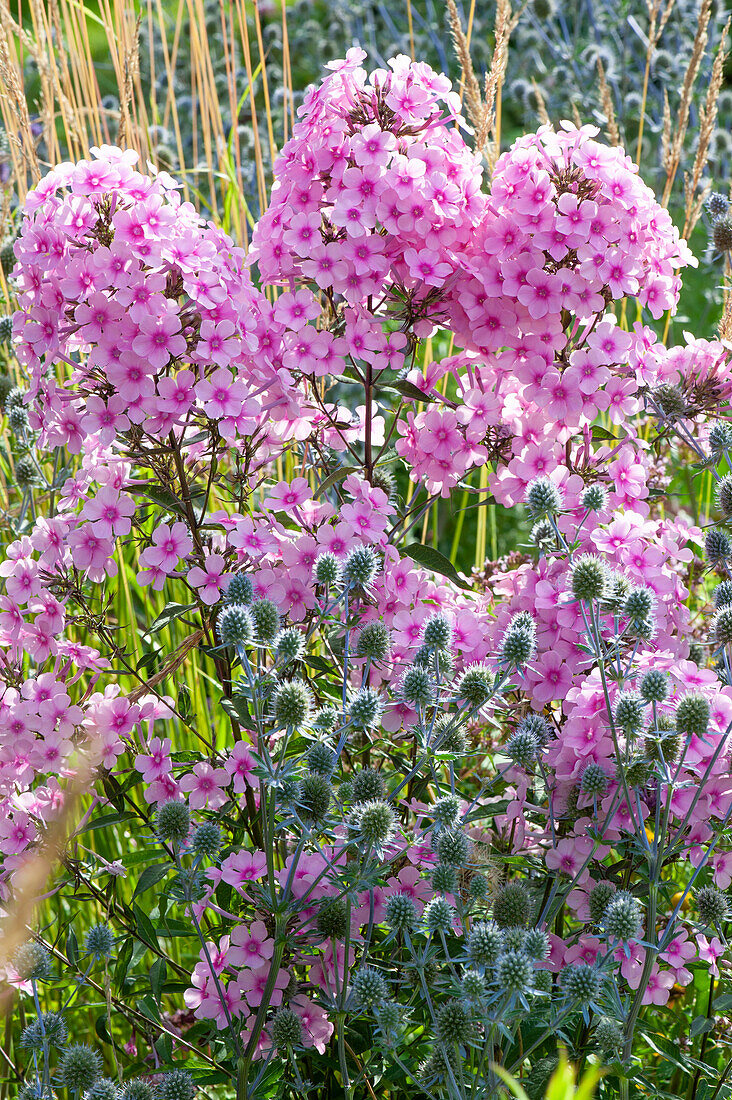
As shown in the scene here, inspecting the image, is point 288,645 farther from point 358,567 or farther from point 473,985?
point 473,985

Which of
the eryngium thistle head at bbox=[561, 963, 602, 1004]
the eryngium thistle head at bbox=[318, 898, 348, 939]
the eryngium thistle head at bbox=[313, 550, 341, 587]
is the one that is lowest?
the eryngium thistle head at bbox=[318, 898, 348, 939]

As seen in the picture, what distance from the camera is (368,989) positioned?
4.54 ft

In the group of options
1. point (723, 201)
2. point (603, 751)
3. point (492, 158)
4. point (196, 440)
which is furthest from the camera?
point (492, 158)

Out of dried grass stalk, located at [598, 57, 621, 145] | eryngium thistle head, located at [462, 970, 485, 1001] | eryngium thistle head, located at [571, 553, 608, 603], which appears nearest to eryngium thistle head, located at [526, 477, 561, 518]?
eryngium thistle head, located at [571, 553, 608, 603]

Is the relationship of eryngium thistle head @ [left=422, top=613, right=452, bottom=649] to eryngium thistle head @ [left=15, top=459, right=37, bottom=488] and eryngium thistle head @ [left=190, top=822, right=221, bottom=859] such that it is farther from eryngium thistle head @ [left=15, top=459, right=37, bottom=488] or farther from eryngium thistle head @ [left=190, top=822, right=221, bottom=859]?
eryngium thistle head @ [left=15, top=459, right=37, bottom=488]

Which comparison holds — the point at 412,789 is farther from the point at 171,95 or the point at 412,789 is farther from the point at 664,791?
the point at 171,95

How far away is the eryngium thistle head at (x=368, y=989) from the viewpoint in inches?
54.2

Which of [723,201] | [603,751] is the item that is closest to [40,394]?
[603,751]

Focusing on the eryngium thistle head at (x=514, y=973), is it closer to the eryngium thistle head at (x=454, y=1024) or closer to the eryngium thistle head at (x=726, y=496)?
the eryngium thistle head at (x=454, y=1024)

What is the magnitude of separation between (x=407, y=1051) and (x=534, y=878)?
1.20 feet

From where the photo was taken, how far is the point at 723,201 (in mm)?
2270

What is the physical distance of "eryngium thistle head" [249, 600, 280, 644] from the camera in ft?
4.91

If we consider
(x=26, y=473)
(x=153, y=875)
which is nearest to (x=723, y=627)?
(x=153, y=875)

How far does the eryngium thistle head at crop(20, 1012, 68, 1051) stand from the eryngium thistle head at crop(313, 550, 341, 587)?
727 mm
